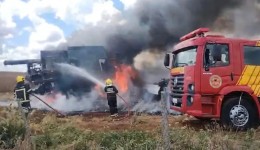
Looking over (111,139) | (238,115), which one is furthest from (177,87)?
(111,139)

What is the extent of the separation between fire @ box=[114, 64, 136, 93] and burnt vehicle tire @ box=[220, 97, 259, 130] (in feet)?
34.5

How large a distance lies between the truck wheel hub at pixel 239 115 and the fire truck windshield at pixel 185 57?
144 cm

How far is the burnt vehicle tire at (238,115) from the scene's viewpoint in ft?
33.0

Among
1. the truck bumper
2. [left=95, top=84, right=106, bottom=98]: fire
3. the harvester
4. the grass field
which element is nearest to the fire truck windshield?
the truck bumper

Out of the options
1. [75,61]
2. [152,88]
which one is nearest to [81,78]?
[75,61]

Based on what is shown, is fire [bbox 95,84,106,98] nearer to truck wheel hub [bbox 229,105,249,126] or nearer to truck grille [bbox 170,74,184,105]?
truck grille [bbox 170,74,184,105]

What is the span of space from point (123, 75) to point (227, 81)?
11130mm

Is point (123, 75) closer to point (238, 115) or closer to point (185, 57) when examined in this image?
point (185, 57)

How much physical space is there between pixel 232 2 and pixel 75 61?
26.1 feet

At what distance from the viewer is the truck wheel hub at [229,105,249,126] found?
10.1 metres

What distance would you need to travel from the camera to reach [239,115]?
10133mm

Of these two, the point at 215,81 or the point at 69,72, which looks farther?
the point at 69,72

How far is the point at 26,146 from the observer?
6.78 meters

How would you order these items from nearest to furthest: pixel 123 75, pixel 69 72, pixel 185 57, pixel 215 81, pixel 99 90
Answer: pixel 215 81
pixel 185 57
pixel 99 90
pixel 69 72
pixel 123 75
